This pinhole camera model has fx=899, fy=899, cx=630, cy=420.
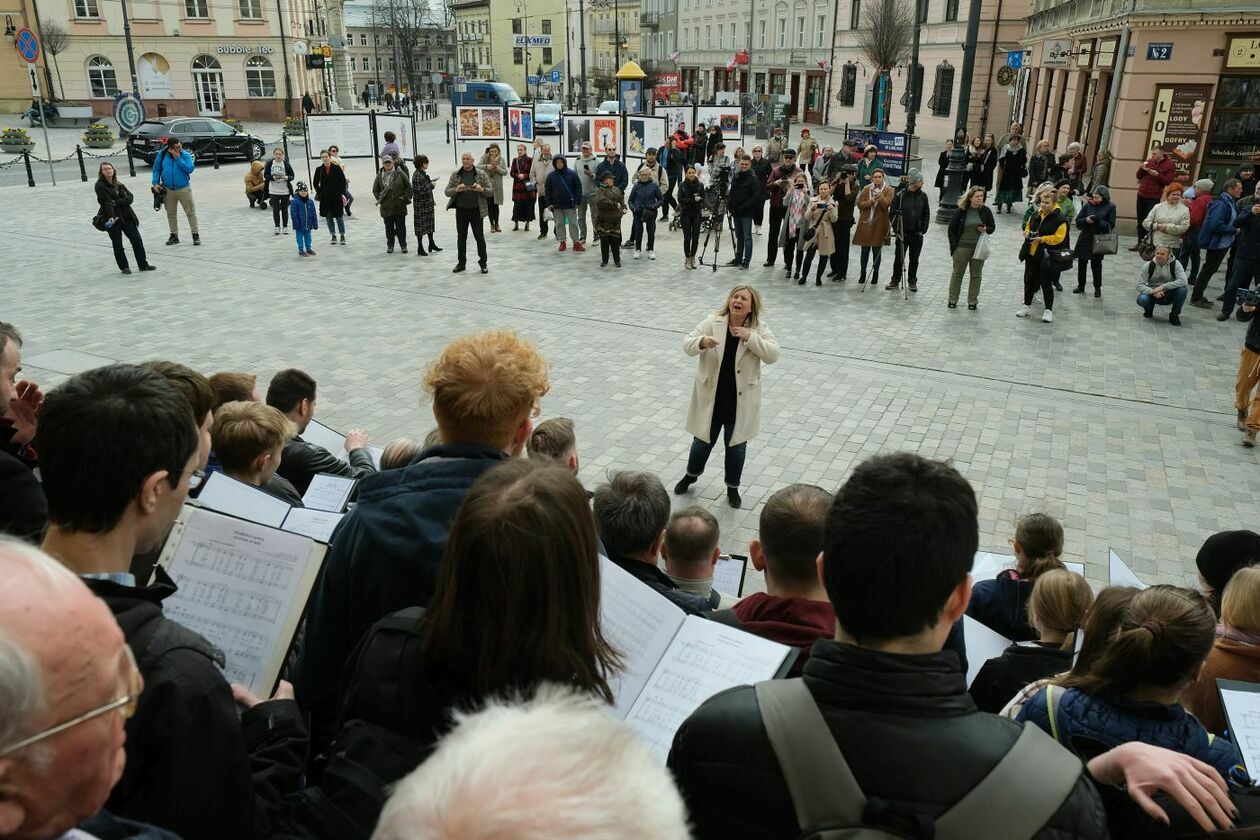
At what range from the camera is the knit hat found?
3914mm

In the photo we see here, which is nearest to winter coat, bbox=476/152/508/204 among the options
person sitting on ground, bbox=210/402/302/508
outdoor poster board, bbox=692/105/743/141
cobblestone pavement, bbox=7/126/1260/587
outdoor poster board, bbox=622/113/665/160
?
cobblestone pavement, bbox=7/126/1260/587

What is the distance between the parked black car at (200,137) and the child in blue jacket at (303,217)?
47.3 ft

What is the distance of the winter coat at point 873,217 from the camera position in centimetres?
1299

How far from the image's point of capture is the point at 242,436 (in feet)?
13.4

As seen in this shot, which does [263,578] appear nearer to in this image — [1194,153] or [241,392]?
[241,392]

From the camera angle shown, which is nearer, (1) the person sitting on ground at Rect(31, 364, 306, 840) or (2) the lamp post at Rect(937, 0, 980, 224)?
(1) the person sitting on ground at Rect(31, 364, 306, 840)

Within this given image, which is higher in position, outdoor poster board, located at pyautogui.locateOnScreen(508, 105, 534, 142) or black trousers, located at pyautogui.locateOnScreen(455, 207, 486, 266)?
outdoor poster board, located at pyautogui.locateOnScreen(508, 105, 534, 142)

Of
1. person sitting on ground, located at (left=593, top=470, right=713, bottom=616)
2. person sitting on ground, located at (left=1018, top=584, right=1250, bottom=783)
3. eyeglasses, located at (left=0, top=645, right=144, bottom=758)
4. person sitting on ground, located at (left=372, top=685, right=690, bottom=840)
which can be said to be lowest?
person sitting on ground, located at (left=593, top=470, right=713, bottom=616)

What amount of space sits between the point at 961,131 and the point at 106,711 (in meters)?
19.1

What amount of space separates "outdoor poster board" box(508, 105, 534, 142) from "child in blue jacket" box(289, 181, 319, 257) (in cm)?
896

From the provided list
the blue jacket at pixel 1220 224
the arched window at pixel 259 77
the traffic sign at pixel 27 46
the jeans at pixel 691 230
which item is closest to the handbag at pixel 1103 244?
the blue jacket at pixel 1220 224

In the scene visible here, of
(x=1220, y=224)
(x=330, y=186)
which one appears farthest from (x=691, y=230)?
(x=1220, y=224)

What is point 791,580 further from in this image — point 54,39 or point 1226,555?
point 54,39

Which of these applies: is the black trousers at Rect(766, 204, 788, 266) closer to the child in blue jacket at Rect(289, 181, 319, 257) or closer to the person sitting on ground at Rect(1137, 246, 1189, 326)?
the person sitting on ground at Rect(1137, 246, 1189, 326)
